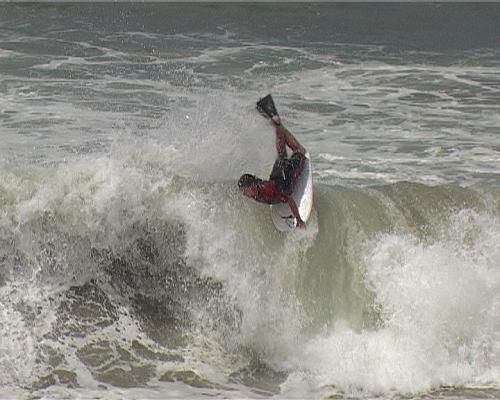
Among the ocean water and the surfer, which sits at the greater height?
the surfer

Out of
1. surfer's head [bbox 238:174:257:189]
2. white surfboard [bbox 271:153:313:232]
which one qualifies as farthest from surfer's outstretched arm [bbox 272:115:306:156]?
surfer's head [bbox 238:174:257:189]

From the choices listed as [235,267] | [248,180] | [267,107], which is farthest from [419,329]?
[267,107]

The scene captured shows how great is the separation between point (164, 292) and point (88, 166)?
1.75m

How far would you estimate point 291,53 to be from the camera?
22344 mm

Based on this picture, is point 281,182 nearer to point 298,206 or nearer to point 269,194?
point 269,194

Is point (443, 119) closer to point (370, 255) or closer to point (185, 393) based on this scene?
point (370, 255)

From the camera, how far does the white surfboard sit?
27.9 ft

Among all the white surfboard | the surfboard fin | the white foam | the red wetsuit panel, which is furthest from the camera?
the surfboard fin

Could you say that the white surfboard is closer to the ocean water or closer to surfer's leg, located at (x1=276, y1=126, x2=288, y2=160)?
the ocean water

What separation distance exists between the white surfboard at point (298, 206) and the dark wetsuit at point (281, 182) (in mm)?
77

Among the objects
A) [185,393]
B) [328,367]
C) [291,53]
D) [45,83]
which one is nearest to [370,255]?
[328,367]

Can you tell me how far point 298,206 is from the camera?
335 inches

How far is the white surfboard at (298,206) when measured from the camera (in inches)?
334

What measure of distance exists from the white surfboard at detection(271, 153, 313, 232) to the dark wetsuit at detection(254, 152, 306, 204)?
0.08 metres
